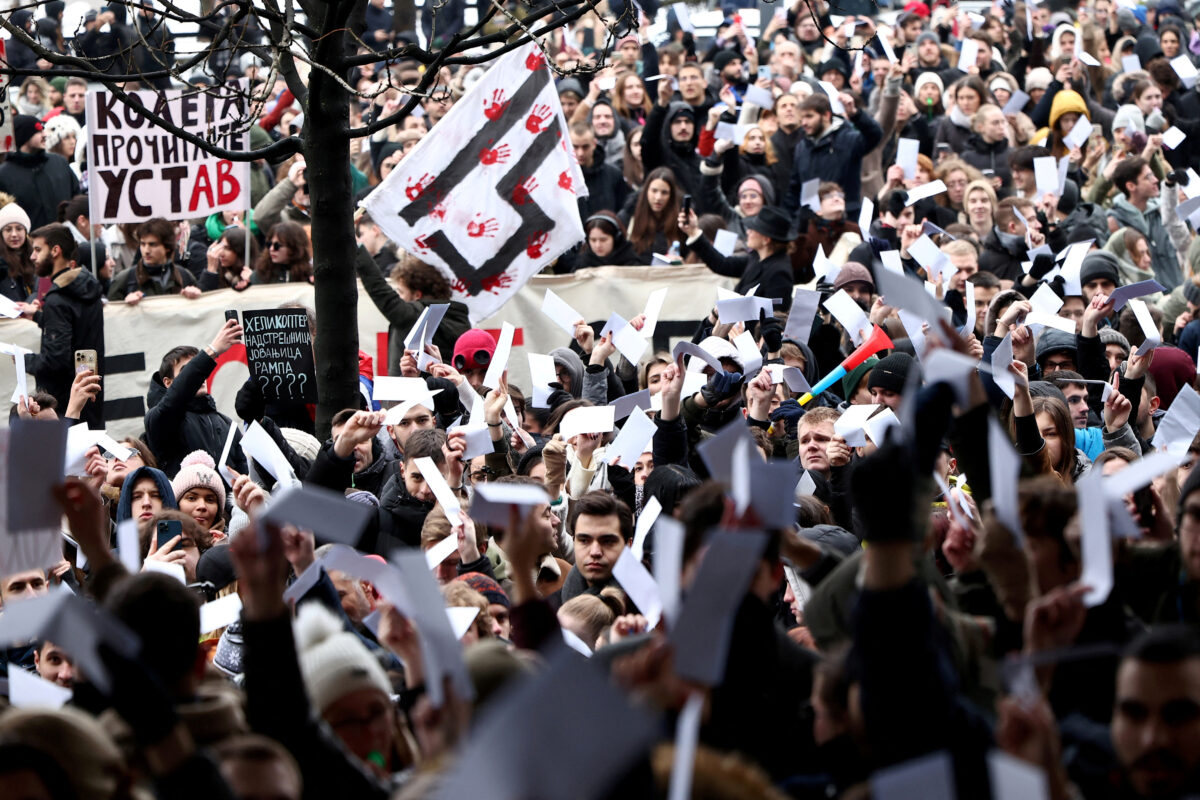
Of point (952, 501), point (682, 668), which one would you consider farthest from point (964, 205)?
point (682, 668)

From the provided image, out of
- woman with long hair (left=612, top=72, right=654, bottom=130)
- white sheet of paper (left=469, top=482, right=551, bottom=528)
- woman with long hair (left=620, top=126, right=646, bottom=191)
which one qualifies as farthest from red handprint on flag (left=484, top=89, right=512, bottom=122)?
woman with long hair (left=612, top=72, right=654, bottom=130)

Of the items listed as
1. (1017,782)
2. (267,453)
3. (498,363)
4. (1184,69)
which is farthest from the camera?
(1184,69)

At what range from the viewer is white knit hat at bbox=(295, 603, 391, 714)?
11.7 feet

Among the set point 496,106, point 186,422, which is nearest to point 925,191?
point 496,106

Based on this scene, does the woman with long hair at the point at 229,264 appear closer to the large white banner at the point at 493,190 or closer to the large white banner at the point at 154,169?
the large white banner at the point at 154,169

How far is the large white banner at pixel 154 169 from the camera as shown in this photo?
9680 mm

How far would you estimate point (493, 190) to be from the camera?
891 cm

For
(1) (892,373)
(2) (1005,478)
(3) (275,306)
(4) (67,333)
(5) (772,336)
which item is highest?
(2) (1005,478)

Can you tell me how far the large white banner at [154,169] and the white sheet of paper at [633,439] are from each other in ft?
13.0

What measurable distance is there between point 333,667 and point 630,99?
11.9 m

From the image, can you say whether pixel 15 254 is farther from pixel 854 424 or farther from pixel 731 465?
pixel 731 465

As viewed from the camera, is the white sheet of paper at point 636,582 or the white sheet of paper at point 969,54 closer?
the white sheet of paper at point 636,582

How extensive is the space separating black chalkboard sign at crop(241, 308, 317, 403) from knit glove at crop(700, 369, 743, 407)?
191 cm

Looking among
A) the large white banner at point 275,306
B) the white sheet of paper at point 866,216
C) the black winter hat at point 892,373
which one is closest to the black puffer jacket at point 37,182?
the large white banner at point 275,306
